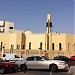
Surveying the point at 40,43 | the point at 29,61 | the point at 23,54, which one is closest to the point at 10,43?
the point at 40,43

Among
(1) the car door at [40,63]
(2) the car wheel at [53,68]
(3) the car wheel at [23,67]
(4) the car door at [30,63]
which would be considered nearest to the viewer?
(2) the car wheel at [53,68]

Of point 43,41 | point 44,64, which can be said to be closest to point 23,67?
point 44,64

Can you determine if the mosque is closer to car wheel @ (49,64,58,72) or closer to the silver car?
the silver car

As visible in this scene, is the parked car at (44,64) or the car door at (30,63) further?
the car door at (30,63)

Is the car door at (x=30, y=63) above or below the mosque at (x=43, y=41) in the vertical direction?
below

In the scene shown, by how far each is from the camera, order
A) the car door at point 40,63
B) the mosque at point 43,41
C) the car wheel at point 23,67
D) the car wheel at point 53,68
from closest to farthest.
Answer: the car wheel at point 53,68, the car door at point 40,63, the car wheel at point 23,67, the mosque at point 43,41

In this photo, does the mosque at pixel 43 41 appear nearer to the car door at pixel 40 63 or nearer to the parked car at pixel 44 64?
the parked car at pixel 44 64

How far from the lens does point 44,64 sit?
23406 mm

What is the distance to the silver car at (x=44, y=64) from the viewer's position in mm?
23094

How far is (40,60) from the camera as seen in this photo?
78.1 ft

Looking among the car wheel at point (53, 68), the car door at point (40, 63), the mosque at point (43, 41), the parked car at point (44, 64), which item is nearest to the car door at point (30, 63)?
the parked car at point (44, 64)

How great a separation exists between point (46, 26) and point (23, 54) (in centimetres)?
1495

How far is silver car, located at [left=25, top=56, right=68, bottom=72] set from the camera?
23094 mm

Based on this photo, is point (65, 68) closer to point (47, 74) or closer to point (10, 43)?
point (47, 74)
